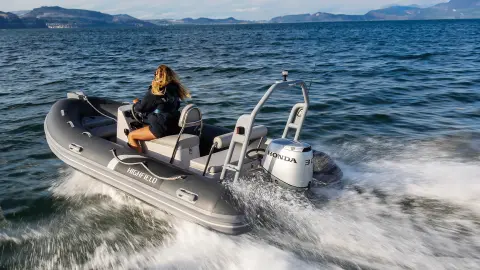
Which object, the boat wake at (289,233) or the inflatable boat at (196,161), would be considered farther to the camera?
the inflatable boat at (196,161)

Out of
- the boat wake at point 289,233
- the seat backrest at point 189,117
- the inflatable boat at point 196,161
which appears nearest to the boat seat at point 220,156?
the inflatable boat at point 196,161

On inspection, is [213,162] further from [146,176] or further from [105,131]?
[105,131]

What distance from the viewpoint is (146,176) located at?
486 cm

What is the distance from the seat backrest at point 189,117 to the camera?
16.2ft

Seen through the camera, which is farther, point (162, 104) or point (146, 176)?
point (162, 104)

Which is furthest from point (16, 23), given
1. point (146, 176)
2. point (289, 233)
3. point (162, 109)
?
point (289, 233)

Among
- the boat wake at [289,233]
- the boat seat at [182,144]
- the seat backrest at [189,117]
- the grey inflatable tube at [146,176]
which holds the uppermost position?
the seat backrest at [189,117]

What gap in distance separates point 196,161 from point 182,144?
0.90 ft

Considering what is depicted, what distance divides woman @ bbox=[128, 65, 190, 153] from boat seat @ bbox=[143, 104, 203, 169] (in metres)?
0.13

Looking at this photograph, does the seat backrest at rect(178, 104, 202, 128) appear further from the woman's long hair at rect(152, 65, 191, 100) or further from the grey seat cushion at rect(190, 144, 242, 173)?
the grey seat cushion at rect(190, 144, 242, 173)

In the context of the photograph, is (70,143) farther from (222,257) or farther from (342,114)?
(342,114)

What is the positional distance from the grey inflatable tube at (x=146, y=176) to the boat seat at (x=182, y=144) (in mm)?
241

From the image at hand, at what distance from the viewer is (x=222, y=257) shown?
411 centimetres

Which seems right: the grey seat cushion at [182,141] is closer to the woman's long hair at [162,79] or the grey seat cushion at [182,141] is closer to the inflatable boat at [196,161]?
the inflatable boat at [196,161]
